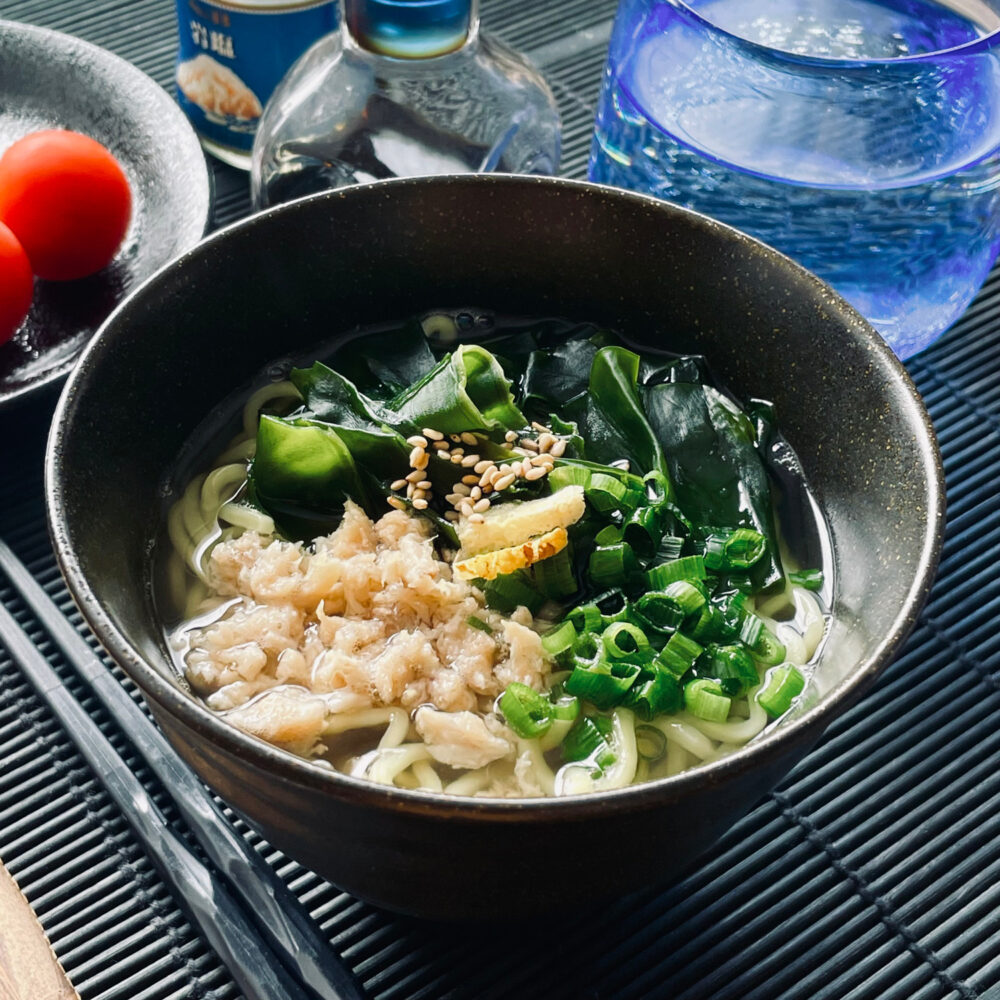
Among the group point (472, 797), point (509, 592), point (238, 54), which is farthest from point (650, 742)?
point (238, 54)

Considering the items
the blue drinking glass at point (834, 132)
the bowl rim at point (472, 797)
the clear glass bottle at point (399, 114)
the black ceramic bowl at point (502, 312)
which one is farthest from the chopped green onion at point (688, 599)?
the clear glass bottle at point (399, 114)

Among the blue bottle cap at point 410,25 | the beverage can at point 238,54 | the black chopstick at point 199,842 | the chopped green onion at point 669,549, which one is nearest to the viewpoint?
the black chopstick at point 199,842

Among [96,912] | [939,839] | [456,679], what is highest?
[456,679]

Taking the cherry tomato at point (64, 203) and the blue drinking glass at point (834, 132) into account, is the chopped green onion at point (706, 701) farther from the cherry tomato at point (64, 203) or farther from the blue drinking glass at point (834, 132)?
the cherry tomato at point (64, 203)

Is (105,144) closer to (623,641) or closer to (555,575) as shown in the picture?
(555,575)

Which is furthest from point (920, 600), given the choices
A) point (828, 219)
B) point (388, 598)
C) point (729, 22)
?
point (729, 22)

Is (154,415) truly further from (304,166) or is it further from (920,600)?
(920,600)
